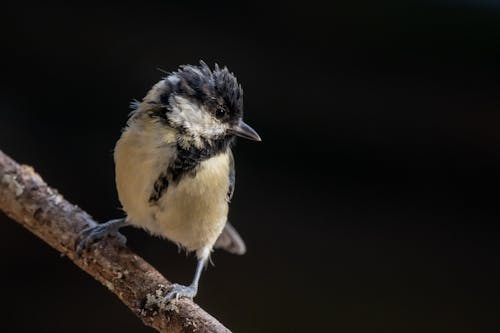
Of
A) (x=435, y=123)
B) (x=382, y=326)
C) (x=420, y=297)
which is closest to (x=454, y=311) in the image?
(x=420, y=297)

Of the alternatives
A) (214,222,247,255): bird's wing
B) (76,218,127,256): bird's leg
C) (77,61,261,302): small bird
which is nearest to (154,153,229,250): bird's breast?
(77,61,261,302): small bird

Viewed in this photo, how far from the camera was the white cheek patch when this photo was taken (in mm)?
1283

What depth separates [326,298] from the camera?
209 cm

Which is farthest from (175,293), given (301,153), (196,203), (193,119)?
(301,153)

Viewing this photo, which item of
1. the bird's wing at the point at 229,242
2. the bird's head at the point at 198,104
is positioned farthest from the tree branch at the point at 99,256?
the bird's wing at the point at 229,242

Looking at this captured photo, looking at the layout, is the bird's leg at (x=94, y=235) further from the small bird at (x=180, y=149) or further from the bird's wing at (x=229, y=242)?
the bird's wing at (x=229, y=242)

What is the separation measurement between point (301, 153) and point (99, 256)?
90cm

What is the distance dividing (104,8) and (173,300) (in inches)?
45.0

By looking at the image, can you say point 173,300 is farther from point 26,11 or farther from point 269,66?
point 26,11

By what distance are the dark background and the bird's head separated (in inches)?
25.1

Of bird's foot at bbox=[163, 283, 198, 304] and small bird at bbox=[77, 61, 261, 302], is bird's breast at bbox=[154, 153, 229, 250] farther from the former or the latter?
bird's foot at bbox=[163, 283, 198, 304]

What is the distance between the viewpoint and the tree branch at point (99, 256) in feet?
3.95

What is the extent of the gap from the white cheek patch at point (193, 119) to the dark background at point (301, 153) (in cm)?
67

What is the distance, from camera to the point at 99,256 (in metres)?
1.34
